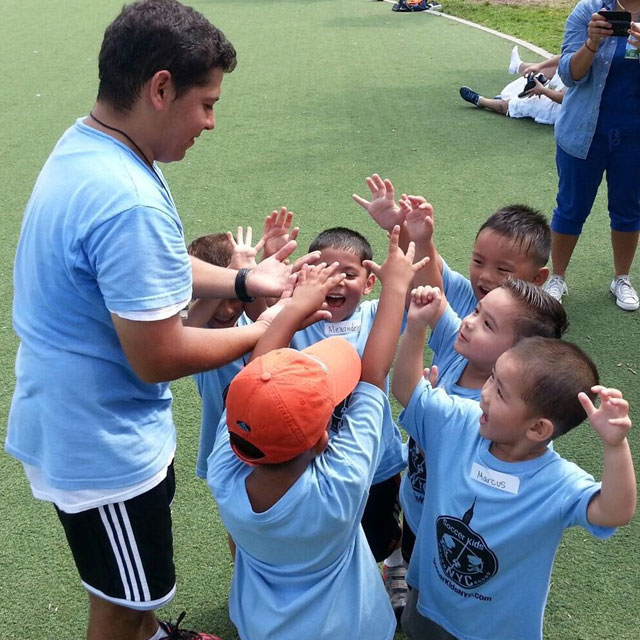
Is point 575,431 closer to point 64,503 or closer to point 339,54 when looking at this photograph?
point 64,503

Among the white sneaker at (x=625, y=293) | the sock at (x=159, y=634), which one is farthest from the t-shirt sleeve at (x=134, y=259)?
the white sneaker at (x=625, y=293)

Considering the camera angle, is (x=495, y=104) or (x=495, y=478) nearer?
(x=495, y=478)

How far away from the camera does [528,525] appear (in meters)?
1.91

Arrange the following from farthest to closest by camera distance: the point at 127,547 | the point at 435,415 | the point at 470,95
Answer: the point at 470,95
the point at 435,415
the point at 127,547

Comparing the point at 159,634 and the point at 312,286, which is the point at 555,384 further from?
the point at 159,634

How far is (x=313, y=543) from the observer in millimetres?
1791

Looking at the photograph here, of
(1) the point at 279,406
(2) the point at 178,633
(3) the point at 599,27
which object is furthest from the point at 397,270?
(3) the point at 599,27

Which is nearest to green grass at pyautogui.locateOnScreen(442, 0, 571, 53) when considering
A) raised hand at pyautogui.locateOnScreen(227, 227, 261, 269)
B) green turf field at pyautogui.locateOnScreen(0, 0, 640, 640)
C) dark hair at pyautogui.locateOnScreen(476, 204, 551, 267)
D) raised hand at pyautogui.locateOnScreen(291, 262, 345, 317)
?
green turf field at pyautogui.locateOnScreen(0, 0, 640, 640)

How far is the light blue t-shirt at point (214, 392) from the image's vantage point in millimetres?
2543

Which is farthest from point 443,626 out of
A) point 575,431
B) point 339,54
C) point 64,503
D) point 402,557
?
point 339,54

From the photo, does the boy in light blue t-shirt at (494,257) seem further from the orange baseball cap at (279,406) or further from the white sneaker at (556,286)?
the white sneaker at (556,286)

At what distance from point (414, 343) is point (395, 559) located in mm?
1063

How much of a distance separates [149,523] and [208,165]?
547 cm

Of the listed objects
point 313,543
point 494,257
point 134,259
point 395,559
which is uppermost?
point 134,259
